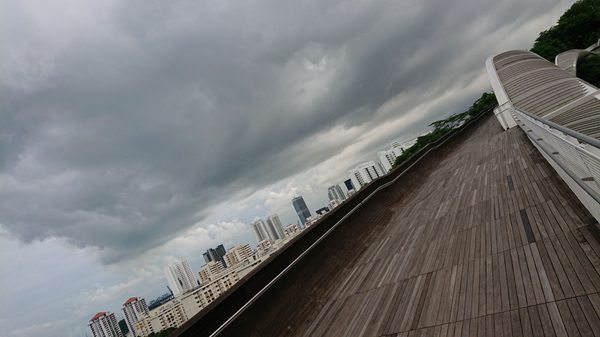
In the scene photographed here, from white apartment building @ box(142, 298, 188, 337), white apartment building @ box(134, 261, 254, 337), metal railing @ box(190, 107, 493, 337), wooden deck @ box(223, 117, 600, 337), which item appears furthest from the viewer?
white apartment building @ box(142, 298, 188, 337)

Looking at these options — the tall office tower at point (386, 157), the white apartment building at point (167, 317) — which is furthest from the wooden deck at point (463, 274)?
the tall office tower at point (386, 157)

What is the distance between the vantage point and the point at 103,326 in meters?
180

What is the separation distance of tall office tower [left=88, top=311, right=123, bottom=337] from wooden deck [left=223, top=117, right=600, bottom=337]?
224201 millimetres

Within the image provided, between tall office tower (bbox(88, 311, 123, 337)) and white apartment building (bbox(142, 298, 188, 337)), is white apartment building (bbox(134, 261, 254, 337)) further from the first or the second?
tall office tower (bbox(88, 311, 123, 337))

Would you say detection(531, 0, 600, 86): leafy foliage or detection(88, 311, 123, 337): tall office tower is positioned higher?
detection(531, 0, 600, 86): leafy foliage

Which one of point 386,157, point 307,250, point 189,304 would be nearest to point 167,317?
point 189,304

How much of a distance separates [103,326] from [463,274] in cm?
23284

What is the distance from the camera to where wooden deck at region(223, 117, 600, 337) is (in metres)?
2.72

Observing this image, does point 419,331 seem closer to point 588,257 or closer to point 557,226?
point 588,257

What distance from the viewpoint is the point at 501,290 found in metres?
3.12

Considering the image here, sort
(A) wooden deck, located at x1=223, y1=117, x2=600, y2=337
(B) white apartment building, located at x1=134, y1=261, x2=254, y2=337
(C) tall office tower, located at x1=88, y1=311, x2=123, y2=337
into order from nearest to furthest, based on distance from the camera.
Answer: (A) wooden deck, located at x1=223, y1=117, x2=600, y2=337
(B) white apartment building, located at x1=134, y1=261, x2=254, y2=337
(C) tall office tower, located at x1=88, y1=311, x2=123, y2=337

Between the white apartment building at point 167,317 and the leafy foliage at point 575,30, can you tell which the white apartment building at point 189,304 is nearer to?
the white apartment building at point 167,317

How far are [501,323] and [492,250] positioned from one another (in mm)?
1731

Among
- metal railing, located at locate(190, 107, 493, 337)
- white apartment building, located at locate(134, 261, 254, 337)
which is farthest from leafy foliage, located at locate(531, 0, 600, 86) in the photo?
white apartment building, located at locate(134, 261, 254, 337)
